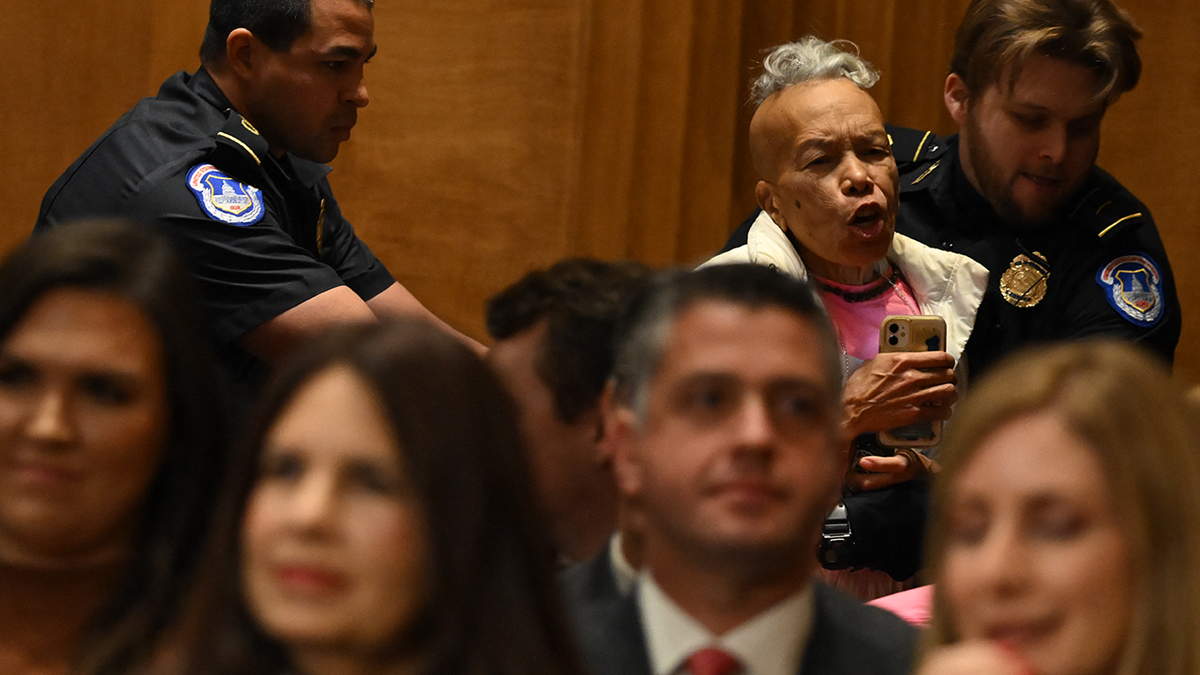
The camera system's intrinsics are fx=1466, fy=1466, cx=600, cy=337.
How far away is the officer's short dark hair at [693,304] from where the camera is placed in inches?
54.4

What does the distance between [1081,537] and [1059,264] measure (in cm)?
157

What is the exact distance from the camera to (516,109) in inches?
133

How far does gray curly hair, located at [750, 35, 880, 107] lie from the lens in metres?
Answer: 2.51

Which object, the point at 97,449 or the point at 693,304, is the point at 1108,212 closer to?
the point at 693,304

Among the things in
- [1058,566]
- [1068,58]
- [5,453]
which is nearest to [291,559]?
[5,453]

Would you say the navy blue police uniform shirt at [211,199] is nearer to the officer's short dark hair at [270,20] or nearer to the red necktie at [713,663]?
the officer's short dark hair at [270,20]

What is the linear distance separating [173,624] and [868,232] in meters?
1.35

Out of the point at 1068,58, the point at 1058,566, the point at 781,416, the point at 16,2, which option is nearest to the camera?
the point at 1058,566

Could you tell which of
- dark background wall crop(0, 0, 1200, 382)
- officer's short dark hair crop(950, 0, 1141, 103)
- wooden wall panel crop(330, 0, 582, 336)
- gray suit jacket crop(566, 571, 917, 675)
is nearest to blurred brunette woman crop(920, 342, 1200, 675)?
gray suit jacket crop(566, 571, 917, 675)

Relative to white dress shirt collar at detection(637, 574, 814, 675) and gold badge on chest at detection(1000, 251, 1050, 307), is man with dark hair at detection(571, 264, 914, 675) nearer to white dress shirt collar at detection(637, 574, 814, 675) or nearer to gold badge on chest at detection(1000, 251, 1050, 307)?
white dress shirt collar at detection(637, 574, 814, 675)

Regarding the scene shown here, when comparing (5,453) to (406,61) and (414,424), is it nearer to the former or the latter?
(414,424)

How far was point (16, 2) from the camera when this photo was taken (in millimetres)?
3303

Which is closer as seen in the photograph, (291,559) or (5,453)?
(291,559)

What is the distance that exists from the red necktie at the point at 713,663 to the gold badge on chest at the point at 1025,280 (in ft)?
4.91
